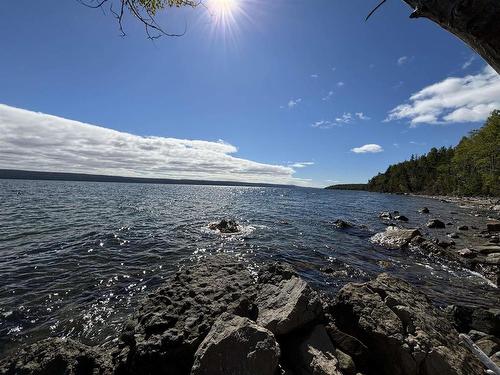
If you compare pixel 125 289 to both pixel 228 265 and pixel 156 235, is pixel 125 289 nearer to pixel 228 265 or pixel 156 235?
pixel 228 265

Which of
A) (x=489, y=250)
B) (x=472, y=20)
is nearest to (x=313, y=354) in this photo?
(x=472, y=20)

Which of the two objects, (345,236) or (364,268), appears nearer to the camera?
(364,268)

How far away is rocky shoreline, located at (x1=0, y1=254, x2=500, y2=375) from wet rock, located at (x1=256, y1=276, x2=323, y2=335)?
0.08 ft

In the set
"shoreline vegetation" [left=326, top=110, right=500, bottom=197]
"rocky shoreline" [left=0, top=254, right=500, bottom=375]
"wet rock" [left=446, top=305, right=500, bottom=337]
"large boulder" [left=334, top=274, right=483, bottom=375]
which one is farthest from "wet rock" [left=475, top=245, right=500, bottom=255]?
"shoreline vegetation" [left=326, top=110, right=500, bottom=197]

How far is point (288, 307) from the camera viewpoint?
681 cm

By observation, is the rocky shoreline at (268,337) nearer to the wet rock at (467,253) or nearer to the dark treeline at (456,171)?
the wet rock at (467,253)

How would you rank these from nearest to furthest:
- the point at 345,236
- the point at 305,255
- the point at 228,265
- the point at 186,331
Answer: the point at 186,331 < the point at 228,265 < the point at 305,255 < the point at 345,236

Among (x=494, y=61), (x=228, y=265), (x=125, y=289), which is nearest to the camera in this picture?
(x=494, y=61)

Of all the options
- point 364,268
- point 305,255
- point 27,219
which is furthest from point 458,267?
point 27,219

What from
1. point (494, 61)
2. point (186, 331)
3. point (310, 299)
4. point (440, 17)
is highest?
point (440, 17)

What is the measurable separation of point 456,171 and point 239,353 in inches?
5112

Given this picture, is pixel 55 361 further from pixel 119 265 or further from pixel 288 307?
pixel 119 265

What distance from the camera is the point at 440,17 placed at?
2719mm

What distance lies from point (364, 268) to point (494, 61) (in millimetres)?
15250
